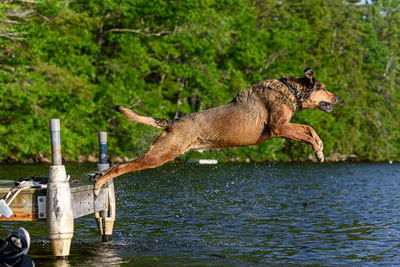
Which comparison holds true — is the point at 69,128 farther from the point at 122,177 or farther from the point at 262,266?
the point at 262,266

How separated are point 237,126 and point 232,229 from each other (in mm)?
6307

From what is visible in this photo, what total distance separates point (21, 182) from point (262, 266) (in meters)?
4.82

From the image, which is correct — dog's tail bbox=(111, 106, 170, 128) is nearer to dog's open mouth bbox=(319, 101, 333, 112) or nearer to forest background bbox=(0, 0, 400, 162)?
dog's open mouth bbox=(319, 101, 333, 112)

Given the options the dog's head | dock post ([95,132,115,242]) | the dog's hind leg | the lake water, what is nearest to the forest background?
the lake water

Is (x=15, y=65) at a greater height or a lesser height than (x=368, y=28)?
lesser

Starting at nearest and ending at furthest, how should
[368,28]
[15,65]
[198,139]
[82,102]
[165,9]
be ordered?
[198,139]
[15,65]
[82,102]
[165,9]
[368,28]

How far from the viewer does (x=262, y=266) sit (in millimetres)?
11125

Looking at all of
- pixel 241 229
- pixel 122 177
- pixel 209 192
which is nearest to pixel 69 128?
pixel 122 177

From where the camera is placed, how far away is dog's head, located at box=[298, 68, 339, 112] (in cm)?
1036

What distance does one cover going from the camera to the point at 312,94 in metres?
10.4

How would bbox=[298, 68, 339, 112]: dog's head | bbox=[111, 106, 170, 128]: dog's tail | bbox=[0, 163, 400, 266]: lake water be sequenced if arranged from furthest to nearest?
bbox=[0, 163, 400, 266]: lake water, bbox=[298, 68, 339, 112]: dog's head, bbox=[111, 106, 170, 128]: dog's tail

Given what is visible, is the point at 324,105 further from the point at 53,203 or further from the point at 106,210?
the point at 106,210

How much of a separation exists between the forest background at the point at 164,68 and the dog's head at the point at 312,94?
54.3ft

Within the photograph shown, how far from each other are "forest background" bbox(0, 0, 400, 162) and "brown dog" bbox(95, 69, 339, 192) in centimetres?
1631
